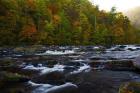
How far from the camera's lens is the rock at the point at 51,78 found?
49.8 feet

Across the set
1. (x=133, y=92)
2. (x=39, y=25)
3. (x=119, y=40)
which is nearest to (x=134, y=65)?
(x=133, y=92)

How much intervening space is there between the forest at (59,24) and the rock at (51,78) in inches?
1581

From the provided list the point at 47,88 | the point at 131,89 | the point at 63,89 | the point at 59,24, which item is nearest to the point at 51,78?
the point at 47,88

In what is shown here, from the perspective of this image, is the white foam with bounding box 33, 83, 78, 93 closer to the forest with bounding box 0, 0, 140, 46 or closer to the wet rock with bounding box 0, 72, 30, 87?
the wet rock with bounding box 0, 72, 30, 87

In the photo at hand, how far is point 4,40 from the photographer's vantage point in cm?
5706

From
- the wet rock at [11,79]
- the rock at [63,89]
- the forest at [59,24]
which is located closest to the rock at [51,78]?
the wet rock at [11,79]

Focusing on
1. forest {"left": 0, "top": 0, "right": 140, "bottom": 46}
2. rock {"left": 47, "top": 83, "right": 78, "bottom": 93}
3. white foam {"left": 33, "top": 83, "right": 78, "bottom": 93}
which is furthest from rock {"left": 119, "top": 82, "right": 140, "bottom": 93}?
forest {"left": 0, "top": 0, "right": 140, "bottom": 46}

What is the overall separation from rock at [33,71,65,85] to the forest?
4016 cm

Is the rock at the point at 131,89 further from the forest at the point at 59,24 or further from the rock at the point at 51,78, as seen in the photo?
the forest at the point at 59,24

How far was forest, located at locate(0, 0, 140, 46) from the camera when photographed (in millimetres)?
61719

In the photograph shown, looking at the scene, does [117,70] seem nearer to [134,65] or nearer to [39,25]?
[134,65]

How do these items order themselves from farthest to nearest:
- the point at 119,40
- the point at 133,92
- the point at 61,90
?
the point at 119,40, the point at 61,90, the point at 133,92

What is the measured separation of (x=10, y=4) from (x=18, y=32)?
612 centimetres

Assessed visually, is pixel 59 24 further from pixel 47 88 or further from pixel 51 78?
pixel 47 88
